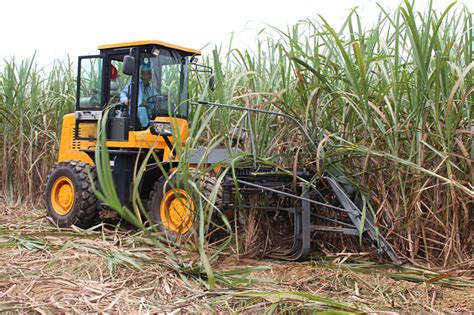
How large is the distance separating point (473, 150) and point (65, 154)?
3.89 meters

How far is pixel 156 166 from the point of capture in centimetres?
467

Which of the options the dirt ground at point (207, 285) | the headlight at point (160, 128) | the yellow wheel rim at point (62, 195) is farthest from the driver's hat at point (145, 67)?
the dirt ground at point (207, 285)

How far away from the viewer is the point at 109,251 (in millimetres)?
3613

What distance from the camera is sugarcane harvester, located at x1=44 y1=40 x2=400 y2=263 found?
3.47m

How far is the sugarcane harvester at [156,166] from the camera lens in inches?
137

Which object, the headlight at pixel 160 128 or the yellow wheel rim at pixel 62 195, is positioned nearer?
the headlight at pixel 160 128

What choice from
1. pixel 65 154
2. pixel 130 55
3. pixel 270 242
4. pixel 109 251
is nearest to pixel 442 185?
pixel 270 242

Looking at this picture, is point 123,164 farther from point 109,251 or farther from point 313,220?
point 313,220

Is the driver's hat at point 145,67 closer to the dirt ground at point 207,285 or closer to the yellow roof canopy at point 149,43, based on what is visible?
the yellow roof canopy at point 149,43

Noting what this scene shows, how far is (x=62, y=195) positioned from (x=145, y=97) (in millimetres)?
1291

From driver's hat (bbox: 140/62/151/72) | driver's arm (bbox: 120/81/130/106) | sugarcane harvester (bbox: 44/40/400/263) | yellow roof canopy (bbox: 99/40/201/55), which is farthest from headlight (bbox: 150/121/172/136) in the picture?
yellow roof canopy (bbox: 99/40/201/55)

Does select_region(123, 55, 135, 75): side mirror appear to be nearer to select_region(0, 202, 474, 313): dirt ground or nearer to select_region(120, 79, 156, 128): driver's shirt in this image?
select_region(120, 79, 156, 128): driver's shirt

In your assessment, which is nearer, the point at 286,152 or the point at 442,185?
the point at 442,185

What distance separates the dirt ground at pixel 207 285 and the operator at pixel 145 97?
1359 mm
